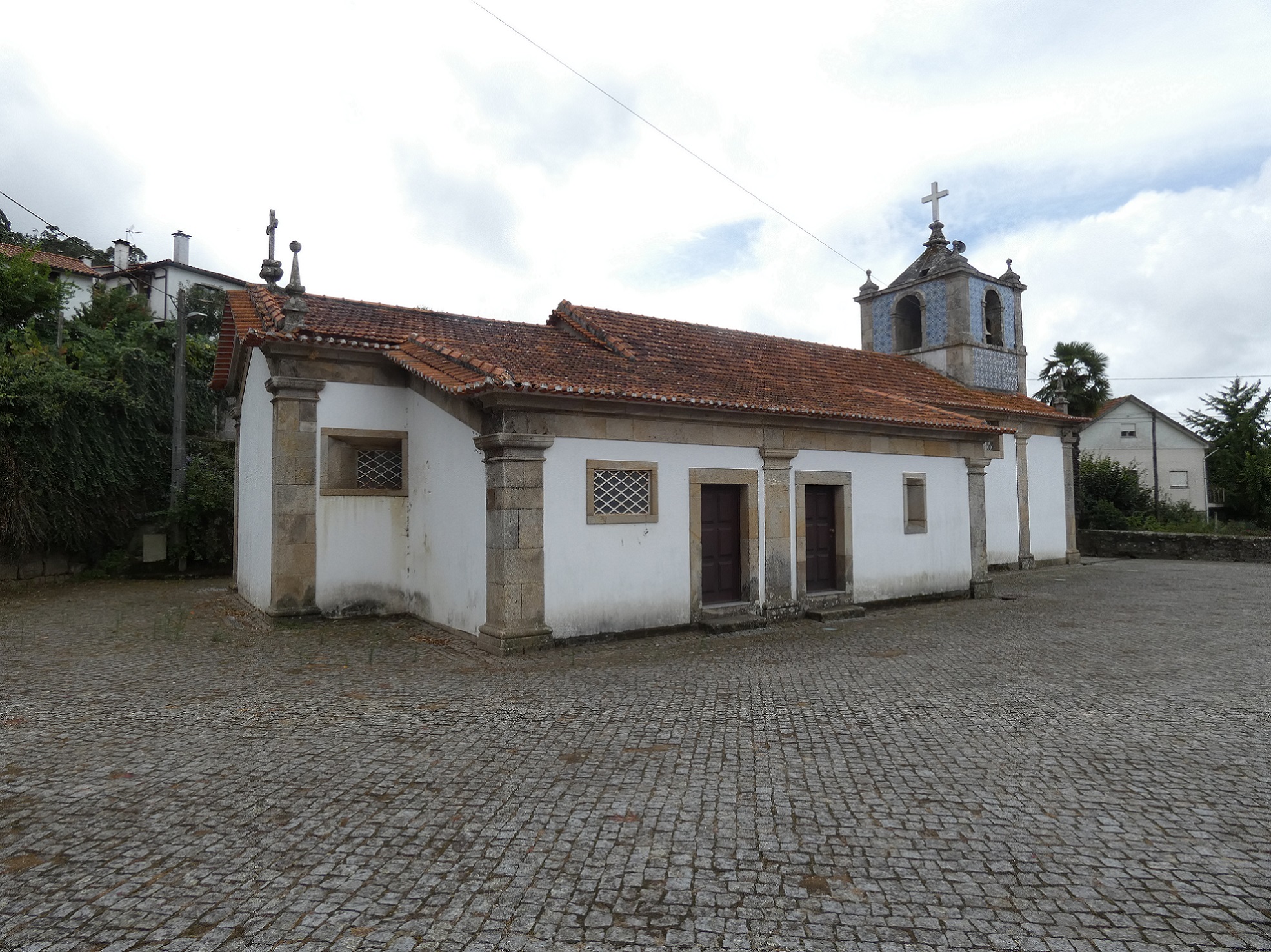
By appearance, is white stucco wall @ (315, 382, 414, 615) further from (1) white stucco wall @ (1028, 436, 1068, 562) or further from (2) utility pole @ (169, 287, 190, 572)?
(1) white stucco wall @ (1028, 436, 1068, 562)

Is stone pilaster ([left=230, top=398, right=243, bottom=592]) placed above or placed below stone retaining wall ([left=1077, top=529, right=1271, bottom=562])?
above

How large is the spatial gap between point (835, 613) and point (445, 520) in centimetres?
541

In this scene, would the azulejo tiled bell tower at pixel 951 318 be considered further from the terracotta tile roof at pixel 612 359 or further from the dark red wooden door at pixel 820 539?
the dark red wooden door at pixel 820 539

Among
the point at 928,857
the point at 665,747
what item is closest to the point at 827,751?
the point at 665,747

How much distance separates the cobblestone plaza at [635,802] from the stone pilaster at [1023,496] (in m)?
Result: 9.92

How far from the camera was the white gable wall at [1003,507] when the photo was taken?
54.6ft

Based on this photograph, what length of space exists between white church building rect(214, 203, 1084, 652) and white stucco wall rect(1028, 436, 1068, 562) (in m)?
6.14

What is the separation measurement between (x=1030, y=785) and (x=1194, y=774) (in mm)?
1034

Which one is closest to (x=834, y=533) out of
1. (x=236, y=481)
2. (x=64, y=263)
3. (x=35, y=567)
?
(x=236, y=481)

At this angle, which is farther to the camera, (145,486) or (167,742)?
(145,486)

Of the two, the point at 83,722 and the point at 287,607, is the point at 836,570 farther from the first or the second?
the point at 83,722

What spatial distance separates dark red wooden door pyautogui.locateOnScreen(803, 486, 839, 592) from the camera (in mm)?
10906

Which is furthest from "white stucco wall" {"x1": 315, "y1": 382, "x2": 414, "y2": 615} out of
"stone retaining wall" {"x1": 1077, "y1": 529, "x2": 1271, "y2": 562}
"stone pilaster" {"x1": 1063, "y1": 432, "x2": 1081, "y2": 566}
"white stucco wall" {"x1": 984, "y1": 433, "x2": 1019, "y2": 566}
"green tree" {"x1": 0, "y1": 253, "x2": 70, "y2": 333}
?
"stone retaining wall" {"x1": 1077, "y1": 529, "x2": 1271, "y2": 562}

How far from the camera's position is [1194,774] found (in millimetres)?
4242
